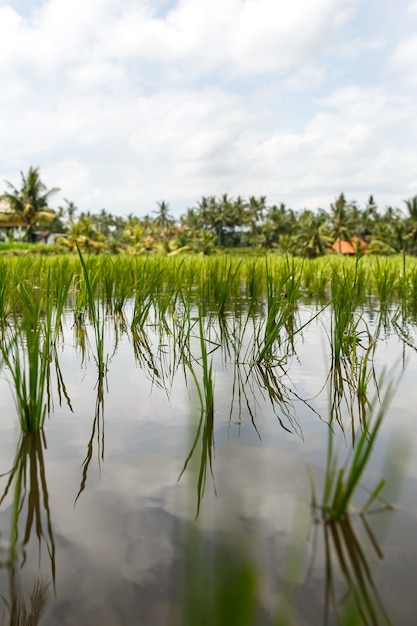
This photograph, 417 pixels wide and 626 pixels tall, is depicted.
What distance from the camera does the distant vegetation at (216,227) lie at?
1351 inches

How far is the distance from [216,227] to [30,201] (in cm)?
3130

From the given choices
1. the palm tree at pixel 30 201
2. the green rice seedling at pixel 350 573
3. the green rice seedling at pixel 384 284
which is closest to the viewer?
the green rice seedling at pixel 350 573

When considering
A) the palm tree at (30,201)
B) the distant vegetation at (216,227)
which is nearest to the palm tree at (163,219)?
the distant vegetation at (216,227)

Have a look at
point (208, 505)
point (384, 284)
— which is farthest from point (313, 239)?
point (208, 505)

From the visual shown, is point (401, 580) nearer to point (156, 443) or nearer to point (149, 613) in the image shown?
point (149, 613)

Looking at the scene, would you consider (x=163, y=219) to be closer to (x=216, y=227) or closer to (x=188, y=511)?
(x=216, y=227)

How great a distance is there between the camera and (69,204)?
208 ft

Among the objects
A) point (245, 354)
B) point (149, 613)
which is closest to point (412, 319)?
point (245, 354)

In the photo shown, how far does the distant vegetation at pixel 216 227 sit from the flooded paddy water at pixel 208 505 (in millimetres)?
17835

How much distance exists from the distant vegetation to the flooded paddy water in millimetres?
17835

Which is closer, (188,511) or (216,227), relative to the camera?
(188,511)

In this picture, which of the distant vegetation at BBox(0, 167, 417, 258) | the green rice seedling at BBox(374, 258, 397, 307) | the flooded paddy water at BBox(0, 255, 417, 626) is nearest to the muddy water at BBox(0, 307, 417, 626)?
the flooded paddy water at BBox(0, 255, 417, 626)

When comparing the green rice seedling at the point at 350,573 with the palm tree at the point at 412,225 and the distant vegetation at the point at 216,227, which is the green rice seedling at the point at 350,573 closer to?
the distant vegetation at the point at 216,227

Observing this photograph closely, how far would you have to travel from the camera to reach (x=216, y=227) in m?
62.9
